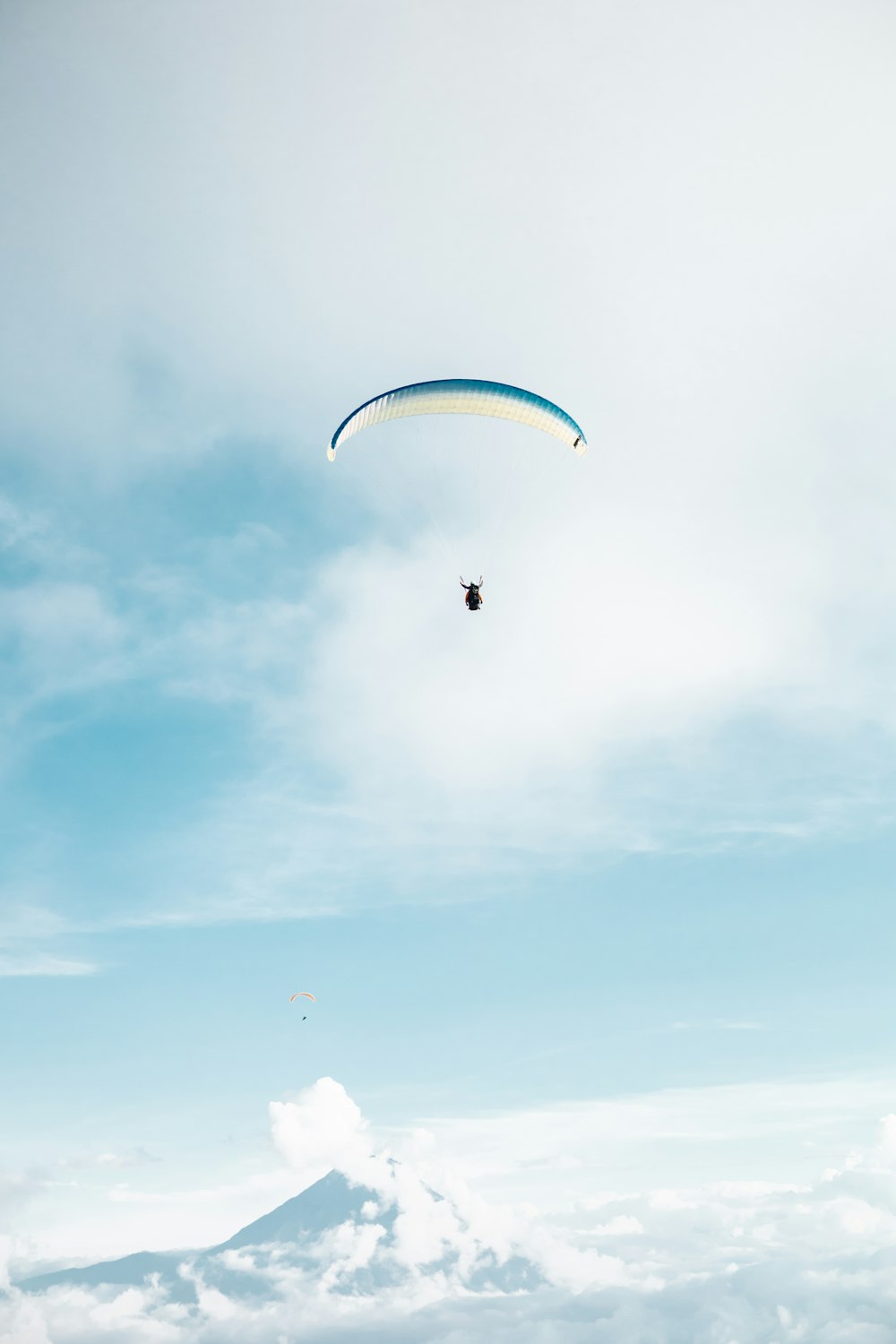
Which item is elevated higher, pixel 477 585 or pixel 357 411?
pixel 357 411

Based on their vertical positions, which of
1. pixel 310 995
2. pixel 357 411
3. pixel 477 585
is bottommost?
pixel 310 995

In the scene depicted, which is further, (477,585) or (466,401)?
(477,585)

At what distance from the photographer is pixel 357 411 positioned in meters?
55.3

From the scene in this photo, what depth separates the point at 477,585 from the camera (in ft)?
213

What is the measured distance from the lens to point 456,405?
57.1 meters

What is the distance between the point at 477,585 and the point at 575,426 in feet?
45.8

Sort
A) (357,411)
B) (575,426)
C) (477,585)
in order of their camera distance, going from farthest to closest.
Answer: (477,585) < (575,426) < (357,411)

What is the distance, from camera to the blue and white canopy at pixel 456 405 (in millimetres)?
55531

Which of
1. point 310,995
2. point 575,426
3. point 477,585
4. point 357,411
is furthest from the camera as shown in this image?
point 310,995

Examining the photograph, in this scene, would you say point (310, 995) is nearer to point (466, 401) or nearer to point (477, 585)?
point (477, 585)

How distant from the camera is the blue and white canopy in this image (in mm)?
55531

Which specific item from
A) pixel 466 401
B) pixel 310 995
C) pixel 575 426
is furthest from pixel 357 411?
pixel 310 995

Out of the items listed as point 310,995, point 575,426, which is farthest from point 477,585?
point 310,995

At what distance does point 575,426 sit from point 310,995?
196 feet
